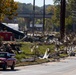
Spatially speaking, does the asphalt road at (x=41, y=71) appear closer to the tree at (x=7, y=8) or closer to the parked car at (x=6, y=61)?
the parked car at (x=6, y=61)

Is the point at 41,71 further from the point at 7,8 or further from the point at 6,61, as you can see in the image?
the point at 7,8

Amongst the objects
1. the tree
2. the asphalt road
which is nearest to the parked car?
the asphalt road

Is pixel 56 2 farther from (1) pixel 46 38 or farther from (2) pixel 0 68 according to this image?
(2) pixel 0 68

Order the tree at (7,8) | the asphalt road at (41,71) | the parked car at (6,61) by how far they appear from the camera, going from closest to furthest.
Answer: the asphalt road at (41,71) → the parked car at (6,61) → the tree at (7,8)

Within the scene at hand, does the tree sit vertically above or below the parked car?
above

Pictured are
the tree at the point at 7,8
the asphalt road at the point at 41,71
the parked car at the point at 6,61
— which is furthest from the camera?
the tree at the point at 7,8

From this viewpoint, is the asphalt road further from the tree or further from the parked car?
the tree

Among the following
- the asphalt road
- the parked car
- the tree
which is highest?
the tree

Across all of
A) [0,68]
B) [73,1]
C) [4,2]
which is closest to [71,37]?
[4,2]

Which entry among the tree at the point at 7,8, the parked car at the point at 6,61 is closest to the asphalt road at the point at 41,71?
the parked car at the point at 6,61

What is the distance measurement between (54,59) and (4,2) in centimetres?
986

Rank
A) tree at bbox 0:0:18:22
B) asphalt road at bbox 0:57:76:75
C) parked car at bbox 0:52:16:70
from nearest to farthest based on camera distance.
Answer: asphalt road at bbox 0:57:76:75
parked car at bbox 0:52:16:70
tree at bbox 0:0:18:22

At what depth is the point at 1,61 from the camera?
120 ft

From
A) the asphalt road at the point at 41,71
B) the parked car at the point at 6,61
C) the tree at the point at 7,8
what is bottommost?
the asphalt road at the point at 41,71
